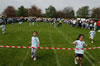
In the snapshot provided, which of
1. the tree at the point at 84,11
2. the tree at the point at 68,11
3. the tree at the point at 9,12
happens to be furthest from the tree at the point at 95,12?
the tree at the point at 9,12

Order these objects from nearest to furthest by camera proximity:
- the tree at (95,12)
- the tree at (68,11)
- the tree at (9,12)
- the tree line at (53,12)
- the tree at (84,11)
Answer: the tree at (95,12), the tree line at (53,12), the tree at (84,11), the tree at (9,12), the tree at (68,11)

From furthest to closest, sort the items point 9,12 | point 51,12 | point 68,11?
1. point 51,12
2. point 68,11
3. point 9,12

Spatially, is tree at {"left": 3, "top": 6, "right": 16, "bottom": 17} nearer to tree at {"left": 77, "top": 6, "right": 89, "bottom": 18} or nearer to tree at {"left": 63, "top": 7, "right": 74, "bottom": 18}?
tree at {"left": 63, "top": 7, "right": 74, "bottom": 18}

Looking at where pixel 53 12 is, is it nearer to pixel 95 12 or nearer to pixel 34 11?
pixel 34 11

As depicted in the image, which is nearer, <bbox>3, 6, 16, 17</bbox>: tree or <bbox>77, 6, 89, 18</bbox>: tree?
<bbox>77, 6, 89, 18</bbox>: tree

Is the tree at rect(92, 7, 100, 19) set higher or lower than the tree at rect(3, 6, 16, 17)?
lower

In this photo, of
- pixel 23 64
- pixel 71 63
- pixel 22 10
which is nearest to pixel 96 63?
pixel 71 63

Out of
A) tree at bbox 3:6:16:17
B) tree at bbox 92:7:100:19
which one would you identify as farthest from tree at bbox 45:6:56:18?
tree at bbox 92:7:100:19

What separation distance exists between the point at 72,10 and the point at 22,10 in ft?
140

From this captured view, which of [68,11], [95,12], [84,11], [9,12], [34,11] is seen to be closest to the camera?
[95,12]

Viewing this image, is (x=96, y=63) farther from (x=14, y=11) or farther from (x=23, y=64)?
(x=14, y=11)

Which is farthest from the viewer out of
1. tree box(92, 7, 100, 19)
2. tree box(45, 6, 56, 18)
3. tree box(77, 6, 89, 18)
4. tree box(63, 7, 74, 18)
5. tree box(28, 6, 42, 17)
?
tree box(28, 6, 42, 17)

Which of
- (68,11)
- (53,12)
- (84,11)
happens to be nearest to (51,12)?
(53,12)

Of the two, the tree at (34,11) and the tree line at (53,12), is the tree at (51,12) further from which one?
the tree at (34,11)
